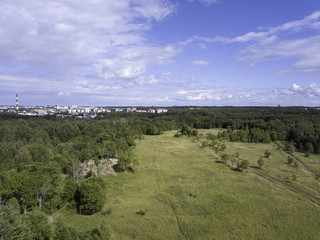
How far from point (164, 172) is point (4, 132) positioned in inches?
2737

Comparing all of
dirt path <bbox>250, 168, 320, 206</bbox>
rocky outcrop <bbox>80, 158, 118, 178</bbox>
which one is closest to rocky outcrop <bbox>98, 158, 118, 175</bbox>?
rocky outcrop <bbox>80, 158, 118, 178</bbox>

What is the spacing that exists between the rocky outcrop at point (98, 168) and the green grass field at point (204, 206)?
341 centimetres

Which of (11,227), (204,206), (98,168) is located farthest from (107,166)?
(11,227)

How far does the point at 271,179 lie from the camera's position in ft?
161

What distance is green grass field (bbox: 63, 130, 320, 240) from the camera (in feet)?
91.0

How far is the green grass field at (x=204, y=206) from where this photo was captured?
91.0ft

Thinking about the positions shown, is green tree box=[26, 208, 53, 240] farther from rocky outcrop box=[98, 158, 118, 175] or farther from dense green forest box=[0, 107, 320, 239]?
rocky outcrop box=[98, 158, 118, 175]

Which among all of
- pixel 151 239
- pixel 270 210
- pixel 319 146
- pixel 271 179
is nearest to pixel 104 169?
pixel 151 239

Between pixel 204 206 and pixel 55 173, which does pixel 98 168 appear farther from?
pixel 204 206

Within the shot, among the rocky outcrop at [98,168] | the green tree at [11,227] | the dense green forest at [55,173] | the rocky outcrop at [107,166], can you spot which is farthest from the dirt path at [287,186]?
the green tree at [11,227]

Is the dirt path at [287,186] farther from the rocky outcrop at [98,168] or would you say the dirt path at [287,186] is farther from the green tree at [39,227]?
the green tree at [39,227]

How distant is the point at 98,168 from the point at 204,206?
104 ft

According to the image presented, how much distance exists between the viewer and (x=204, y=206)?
34750mm

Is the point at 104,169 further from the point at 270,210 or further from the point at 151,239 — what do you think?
the point at 270,210
